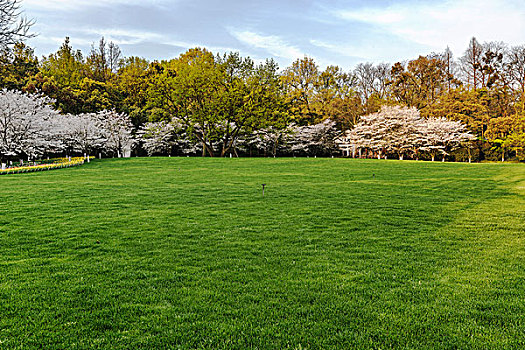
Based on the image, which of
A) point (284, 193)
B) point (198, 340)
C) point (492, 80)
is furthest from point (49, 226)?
point (492, 80)

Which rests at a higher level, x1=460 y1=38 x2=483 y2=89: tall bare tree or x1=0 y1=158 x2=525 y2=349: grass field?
x1=460 y1=38 x2=483 y2=89: tall bare tree

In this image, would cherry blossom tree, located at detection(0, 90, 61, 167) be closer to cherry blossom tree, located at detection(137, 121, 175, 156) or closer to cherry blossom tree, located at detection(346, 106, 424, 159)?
cherry blossom tree, located at detection(137, 121, 175, 156)

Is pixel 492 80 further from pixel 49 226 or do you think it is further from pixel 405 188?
pixel 49 226

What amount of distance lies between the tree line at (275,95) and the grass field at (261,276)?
25.6 m

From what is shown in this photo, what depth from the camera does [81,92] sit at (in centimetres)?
3478

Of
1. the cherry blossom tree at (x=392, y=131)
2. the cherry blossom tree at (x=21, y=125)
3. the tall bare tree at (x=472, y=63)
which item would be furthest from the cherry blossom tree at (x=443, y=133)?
the cherry blossom tree at (x=21, y=125)

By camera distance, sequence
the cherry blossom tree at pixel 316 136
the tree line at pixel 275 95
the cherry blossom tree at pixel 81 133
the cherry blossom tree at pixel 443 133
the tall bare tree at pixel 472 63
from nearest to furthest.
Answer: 1. the cherry blossom tree at pixel 81 133
2. the cherry blossom tree at pixel 443 133
3. the tree line at pixel 275 95
4. the tall bare tree at pixel 472 63
5. the cherry blossom tree at pixel 316 136

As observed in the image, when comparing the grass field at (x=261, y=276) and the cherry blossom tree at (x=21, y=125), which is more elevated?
the cherry blossom tree at (x=21, y=125)

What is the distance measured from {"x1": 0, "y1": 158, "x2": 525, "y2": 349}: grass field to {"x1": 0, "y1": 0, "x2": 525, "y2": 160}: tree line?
2563cm

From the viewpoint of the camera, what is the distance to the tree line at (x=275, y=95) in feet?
105

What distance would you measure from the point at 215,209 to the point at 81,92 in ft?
109

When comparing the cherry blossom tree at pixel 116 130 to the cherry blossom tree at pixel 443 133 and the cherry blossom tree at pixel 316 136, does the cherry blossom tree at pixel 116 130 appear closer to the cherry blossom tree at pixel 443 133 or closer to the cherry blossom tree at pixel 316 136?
the cherry blossom tree at pixel 316 136

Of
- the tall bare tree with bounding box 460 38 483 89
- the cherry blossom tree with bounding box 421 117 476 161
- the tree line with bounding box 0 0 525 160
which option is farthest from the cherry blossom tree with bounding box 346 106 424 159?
the tall bare tree with bounding box 460 38 483 89

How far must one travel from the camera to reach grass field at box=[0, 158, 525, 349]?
288cm
